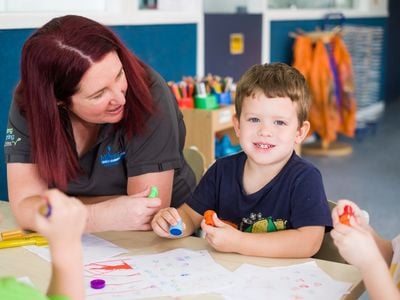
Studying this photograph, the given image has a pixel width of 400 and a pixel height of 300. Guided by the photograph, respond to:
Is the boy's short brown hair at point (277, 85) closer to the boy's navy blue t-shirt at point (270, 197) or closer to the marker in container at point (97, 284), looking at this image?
the boy's navy blue t-shirt at point (270, 197)

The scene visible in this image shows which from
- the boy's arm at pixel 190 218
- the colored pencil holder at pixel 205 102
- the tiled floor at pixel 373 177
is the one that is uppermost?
the colored pencil holder at pixel 205 102

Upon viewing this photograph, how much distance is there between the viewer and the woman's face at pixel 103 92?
144cm

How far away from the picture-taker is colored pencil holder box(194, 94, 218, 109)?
3262 mm

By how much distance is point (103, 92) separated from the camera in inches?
A: 57.6

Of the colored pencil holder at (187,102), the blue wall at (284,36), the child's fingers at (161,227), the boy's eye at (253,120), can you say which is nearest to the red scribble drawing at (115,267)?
the child's fingers at (161,227)

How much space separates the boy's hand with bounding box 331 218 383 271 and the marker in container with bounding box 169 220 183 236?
1.46 ft

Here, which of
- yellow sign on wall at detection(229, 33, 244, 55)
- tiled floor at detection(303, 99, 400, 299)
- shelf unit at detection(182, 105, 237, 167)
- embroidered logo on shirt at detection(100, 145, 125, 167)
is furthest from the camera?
yellow sign on wall at detection(229, 33, 244, 55)

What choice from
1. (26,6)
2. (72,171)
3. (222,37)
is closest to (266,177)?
(72,171)

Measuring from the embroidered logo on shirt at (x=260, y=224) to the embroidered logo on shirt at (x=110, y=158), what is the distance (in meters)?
0.36

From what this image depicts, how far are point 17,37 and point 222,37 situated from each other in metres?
1.70

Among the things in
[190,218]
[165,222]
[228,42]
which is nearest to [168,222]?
[165,222]

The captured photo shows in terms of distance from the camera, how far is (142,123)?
1563 mm

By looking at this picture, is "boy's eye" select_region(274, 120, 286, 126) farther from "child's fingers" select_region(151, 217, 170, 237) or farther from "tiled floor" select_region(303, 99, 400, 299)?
"tiled floor" select_region(303, 99, 400, 299)

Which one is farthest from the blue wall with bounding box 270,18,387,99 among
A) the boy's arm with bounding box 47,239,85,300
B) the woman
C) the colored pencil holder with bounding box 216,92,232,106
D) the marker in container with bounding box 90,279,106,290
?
the boy's arm with bounding box 47,239,85,300
